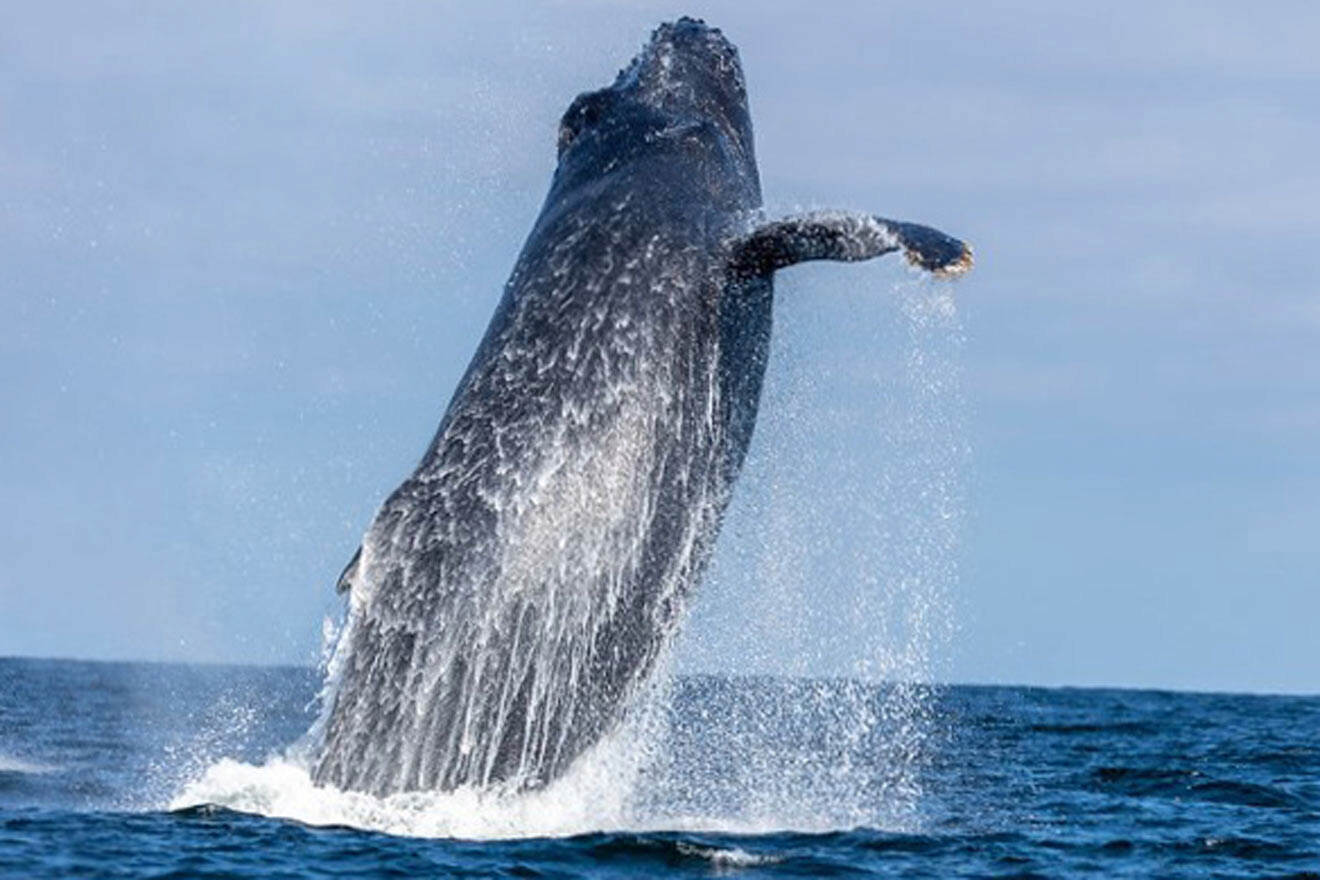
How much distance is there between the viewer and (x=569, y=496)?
1480 centimetres

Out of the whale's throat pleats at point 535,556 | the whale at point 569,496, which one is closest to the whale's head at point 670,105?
the whale at point 569,496

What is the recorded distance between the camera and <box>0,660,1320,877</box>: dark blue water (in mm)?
14023

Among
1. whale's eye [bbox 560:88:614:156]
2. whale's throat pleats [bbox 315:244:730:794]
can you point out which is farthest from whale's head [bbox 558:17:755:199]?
whale's throat pleats [bbox 315:244:730:794]

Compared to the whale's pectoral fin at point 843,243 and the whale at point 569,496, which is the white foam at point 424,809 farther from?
the whale's pectoral fin at point 843,243

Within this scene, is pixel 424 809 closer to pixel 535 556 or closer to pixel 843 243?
pixel 535 556

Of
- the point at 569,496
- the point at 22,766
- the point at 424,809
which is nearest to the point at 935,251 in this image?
the point at 569,496

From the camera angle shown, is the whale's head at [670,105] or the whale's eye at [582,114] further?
the whale's eye at [582,114]

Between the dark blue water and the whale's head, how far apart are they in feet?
13.8

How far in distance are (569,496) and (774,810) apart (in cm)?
450

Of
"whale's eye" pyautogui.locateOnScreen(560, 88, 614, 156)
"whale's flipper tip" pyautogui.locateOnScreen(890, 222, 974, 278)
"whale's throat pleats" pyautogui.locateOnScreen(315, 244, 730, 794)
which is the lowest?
"whale's throat pleats" pyautogui.locateOnScreen(315, 244, 730, 794)

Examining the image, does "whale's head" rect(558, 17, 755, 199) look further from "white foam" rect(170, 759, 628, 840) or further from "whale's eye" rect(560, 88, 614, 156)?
"white foam" rect(170, 759, 628, 840)

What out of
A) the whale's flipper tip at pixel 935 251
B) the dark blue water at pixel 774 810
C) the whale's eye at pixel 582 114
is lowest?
the dark blue water at pixel 774 810

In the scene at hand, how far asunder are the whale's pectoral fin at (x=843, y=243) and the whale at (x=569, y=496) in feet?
0.05

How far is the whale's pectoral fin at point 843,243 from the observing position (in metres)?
14.6
